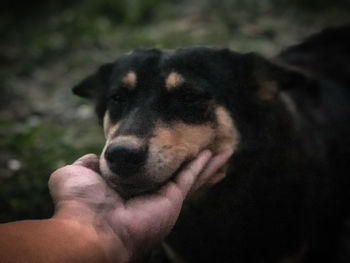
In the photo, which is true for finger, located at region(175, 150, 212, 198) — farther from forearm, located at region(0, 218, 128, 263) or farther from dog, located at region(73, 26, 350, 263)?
forearm, located at region(0, 218, 128, 263)

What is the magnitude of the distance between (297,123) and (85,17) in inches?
208

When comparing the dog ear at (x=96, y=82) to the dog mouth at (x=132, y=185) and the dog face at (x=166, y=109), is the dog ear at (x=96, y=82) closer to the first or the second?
the dog face at (x=166, y=109)

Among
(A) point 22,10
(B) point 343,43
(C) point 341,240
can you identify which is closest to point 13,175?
(C) point 341,240

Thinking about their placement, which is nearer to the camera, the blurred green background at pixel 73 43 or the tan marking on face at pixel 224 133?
the tan marking on face at pixel 224 133

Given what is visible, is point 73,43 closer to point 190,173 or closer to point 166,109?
point 166,109

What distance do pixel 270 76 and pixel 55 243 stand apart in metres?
1.78

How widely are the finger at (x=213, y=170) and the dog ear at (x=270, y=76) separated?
0.50m

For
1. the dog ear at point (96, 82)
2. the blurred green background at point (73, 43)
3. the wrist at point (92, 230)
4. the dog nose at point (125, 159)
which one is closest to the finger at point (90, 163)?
the dog nose at point (125, 159)

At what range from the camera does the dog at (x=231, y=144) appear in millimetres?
2332

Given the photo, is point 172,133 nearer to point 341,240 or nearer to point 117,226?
point 117,226

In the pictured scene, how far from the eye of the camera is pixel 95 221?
180 centimetres

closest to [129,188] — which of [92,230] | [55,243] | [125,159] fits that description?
[125,159]

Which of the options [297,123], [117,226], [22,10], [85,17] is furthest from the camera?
[22,10]

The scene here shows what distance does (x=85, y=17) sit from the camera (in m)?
7.28
